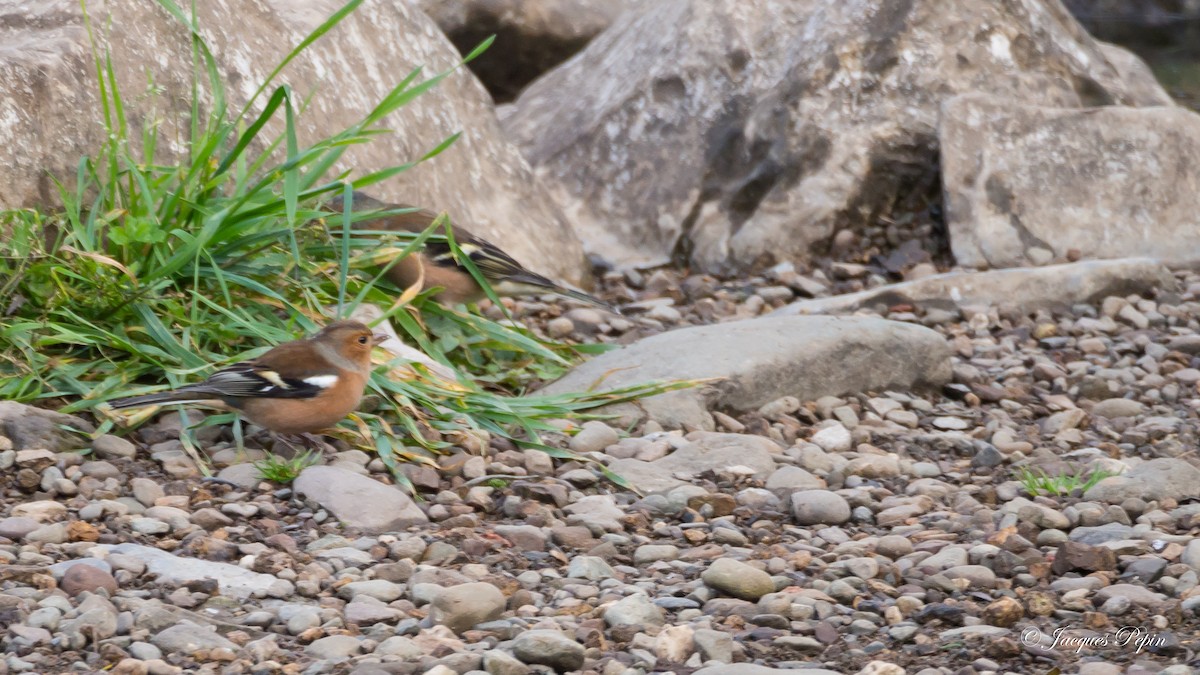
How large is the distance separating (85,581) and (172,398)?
967 mm

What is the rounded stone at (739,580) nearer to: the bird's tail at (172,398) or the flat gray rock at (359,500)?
the flat gray rock at (359,500)

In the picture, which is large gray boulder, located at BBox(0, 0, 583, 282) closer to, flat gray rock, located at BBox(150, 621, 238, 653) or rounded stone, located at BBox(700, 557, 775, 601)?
flat gray rock, located at BBox(150, 621, 238, 653)

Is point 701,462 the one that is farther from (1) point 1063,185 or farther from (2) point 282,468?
(1) point 1063,185

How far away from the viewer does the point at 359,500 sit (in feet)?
12.8

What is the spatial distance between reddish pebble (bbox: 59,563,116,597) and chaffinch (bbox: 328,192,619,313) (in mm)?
2224

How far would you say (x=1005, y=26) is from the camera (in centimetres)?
771

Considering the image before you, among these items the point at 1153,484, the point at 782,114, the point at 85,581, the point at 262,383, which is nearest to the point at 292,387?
the point at 262,383

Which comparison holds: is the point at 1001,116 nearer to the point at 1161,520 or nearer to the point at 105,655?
the point at 1161,520

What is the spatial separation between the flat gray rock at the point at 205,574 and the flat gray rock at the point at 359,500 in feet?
1.47

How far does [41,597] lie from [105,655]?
0.35 m

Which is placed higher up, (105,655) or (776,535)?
(105,655)

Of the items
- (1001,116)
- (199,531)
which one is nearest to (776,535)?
(199,531)

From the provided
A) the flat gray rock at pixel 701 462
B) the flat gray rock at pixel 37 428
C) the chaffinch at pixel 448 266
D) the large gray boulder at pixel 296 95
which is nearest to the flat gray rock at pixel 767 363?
the flat gray rock at pixel 701 462

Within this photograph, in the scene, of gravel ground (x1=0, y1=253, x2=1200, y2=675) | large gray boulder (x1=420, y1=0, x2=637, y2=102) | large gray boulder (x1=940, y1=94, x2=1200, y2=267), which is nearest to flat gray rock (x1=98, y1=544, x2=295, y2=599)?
gravel ground (x1=0, y1=253, x2=1200, y2=675)
